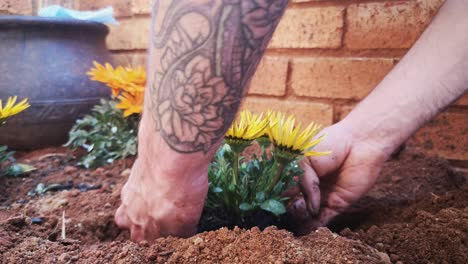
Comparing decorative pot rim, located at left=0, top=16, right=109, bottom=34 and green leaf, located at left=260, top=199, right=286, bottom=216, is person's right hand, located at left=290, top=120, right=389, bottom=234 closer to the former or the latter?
green leaf, located at left=260, top=199, right=286, bottom=216

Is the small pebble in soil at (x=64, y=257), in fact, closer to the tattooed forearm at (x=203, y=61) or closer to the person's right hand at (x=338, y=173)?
the tattooed forearm at (x=203, y=61)

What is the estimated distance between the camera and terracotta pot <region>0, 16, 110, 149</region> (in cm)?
192

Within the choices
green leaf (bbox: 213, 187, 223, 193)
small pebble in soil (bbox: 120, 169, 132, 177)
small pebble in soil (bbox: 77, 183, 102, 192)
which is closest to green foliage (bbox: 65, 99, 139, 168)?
small pebble in soil (bbox: 120, 169, 132, 177)

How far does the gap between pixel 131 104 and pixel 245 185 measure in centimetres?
86

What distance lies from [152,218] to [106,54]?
141 centimetres

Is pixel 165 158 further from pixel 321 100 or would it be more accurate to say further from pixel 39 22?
pixel 39 22

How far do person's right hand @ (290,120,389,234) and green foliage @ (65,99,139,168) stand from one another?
808 mm

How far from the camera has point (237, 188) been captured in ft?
3.40

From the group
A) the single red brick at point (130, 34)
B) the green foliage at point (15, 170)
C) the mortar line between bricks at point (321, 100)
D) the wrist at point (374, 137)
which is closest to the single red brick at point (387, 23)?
the mortar line between bricks at point (321, 100)

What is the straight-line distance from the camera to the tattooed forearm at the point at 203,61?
2.49ft

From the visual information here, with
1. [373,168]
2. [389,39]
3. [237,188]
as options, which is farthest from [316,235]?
[389,39]

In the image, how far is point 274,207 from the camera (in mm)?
969

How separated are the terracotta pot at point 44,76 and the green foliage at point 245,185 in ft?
3.77

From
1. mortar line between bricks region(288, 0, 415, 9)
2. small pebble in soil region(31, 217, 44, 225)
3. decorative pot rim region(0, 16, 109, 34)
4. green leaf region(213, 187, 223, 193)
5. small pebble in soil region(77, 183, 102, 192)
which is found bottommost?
small pebble in soil region(77, 183, 102, 192)
